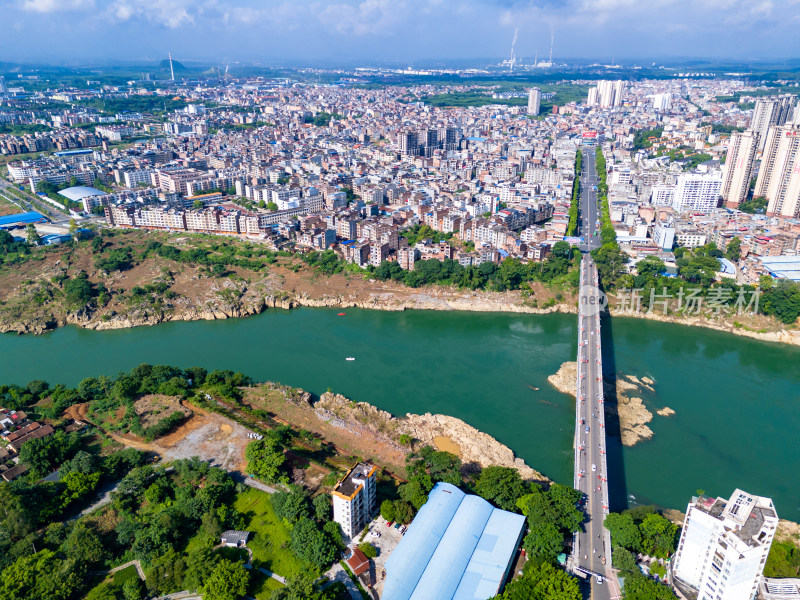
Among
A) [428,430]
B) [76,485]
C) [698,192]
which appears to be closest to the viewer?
[76,485]

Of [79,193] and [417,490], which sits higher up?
[79,193]

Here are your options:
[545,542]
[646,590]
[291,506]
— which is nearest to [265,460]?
[291,506]

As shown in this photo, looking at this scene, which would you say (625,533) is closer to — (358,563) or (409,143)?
(358,563)

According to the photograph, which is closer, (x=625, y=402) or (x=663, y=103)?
(x=625, y=402)

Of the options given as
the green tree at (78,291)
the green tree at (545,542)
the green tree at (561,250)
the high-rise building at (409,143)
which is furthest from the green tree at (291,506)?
the high-rise building at (409,143)

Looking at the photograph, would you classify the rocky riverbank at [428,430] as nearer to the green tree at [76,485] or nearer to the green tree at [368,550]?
the green tree at [368,550]

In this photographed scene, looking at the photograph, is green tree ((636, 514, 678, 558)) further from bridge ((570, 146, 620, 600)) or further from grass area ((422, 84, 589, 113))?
grass area ((422, 84, 589, 113))

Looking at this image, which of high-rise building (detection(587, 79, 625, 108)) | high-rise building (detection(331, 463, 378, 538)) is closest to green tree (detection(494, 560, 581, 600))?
high-rise building (detection(331, 463, 378, 538))
